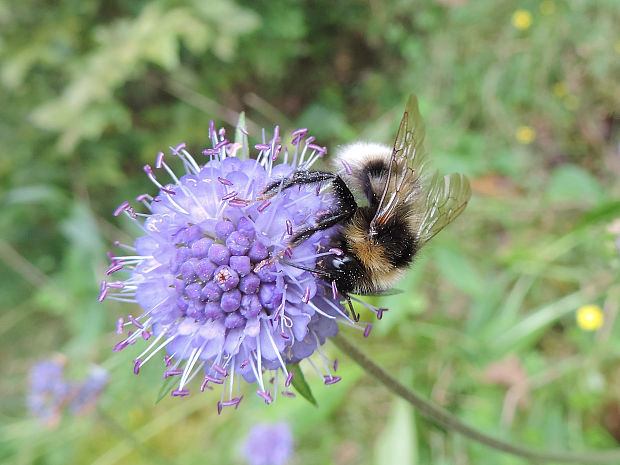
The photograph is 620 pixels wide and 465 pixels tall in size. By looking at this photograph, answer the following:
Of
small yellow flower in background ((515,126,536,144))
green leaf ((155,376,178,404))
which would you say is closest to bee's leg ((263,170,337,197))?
green leaf ((155,376,178,404))

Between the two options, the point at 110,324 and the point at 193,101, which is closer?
the point at 193,101

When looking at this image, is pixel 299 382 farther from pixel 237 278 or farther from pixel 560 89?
pixel 560 89

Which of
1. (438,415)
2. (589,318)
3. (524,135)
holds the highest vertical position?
(524,135)

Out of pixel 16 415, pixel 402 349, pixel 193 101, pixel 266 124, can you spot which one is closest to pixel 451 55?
pixel 266 124

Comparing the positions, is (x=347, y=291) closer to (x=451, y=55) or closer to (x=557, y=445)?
(x=557, y=445)

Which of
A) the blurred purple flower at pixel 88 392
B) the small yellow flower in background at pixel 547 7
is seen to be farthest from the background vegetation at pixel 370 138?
the blurred purple flower at pixel 88 392

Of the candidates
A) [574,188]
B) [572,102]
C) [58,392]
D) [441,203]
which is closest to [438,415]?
[441,203]
